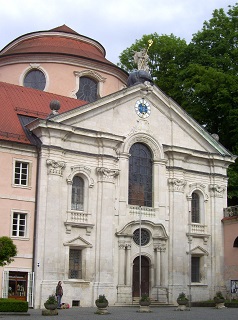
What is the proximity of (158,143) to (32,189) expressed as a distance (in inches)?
397

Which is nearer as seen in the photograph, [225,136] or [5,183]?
[5,183]

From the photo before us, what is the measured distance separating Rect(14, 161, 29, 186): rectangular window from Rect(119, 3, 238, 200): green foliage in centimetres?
1765

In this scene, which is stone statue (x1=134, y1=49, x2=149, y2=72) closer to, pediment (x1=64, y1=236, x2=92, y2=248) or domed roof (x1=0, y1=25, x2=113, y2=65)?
domed roof (x1=0, y1=25, x2=113, y2=65)

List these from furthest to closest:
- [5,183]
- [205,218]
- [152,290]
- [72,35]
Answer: [72,35]
[205,218]
[152,290]
[5,183]

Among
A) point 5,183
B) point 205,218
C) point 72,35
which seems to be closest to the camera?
point 5,183

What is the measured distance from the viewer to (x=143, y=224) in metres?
39.3

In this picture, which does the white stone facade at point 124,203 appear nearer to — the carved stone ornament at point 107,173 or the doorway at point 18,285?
the carved stone ornament at point 107,173

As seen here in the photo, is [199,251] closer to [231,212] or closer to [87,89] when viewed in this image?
[231,212]

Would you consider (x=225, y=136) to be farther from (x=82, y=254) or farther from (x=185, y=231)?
(x=82, y=254)

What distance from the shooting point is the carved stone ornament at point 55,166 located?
119 ft

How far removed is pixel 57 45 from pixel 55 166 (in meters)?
14.3

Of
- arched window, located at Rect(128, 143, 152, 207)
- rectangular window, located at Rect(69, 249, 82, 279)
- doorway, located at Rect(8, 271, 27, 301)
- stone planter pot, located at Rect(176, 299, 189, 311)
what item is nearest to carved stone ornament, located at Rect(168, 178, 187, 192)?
arched window, located at Rect(128, 143, 152, 207)

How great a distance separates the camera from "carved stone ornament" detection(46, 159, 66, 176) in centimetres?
3619

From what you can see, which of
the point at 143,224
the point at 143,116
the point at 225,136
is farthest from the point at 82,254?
the point at 225,136
